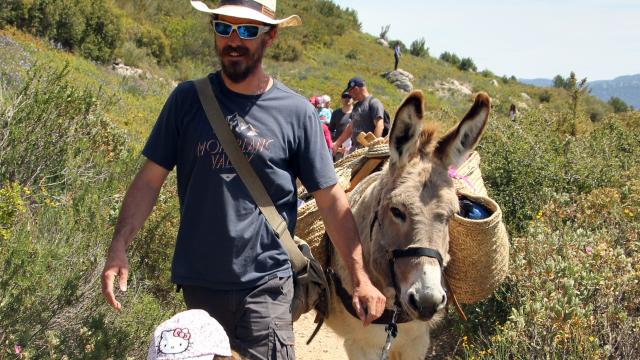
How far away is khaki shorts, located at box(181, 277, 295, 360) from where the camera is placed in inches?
106

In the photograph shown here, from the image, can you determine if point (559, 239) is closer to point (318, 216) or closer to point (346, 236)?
point (318, 216)

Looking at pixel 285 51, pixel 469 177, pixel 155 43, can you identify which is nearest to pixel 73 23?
pixel 155 43

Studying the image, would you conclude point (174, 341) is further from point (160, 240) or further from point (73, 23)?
point (73, 23)

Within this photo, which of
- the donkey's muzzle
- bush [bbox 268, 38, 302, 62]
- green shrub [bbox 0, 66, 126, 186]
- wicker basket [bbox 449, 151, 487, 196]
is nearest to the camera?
the donkey's muzzle

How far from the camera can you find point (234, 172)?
2.72 metres

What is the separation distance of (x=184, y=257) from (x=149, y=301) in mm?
1540

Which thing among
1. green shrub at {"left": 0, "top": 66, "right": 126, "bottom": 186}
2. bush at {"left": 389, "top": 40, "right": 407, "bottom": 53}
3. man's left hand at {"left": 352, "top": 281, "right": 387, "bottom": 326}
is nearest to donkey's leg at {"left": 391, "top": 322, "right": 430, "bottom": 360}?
man's left hand at {"left": 352, "top": 281, "right": 387, "bottom": 326}

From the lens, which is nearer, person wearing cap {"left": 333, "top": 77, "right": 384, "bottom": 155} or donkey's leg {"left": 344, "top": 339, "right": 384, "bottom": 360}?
donkey's leg {"left": 344, "top": 339, "right": 384, "bottom": 360}

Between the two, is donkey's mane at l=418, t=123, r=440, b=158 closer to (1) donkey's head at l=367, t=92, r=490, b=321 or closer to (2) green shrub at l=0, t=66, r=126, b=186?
(1) donkey's head at l=367, t=92, r=490, b=321

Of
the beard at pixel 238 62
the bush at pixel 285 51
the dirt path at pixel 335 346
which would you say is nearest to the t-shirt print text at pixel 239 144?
the beard at pixel 238 62

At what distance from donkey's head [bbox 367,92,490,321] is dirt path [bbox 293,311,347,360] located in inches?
107

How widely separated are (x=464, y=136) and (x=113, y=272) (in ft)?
5.85

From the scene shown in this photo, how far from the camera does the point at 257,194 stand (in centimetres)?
272

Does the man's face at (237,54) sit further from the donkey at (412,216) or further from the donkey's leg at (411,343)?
the donkey's leg at (411,343)
